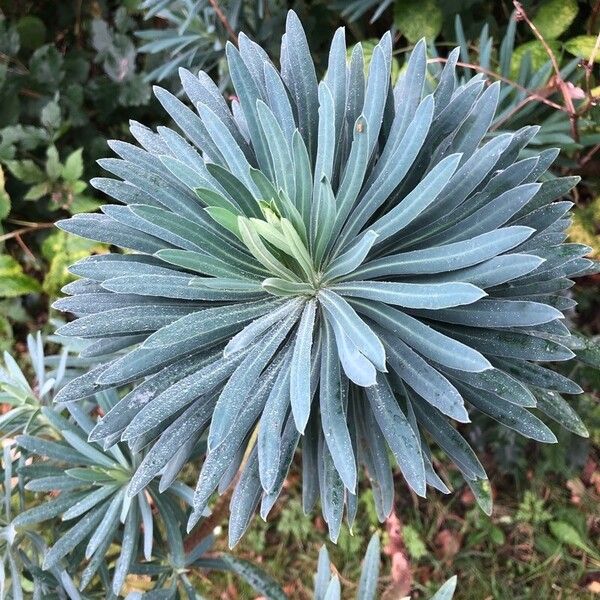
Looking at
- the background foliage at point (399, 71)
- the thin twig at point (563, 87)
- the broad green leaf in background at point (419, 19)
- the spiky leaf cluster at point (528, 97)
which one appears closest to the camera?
the thin twig at point (563, 87)

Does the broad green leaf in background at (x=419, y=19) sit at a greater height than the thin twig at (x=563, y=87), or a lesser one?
greater

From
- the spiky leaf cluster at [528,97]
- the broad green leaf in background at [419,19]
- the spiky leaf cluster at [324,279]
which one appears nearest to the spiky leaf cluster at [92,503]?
the spiky leaf cluster at [324,279]

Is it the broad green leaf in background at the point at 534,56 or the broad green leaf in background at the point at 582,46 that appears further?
the broad green leaf in background at the point at 534,56

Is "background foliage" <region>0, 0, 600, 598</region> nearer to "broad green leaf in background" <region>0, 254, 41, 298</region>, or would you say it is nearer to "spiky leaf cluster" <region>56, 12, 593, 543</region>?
"broad green leaf in background" <region>0, 254, 41, 298</region>

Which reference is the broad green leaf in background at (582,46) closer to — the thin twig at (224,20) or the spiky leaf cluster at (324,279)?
the spiky leaf cluster at (324,279)

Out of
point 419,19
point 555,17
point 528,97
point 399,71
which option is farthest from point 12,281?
point 555,17

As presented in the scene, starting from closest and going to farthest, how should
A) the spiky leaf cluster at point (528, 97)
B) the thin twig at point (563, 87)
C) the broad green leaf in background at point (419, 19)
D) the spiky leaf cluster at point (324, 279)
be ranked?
1. the spiky leaf cluster at point (324, 279)
2. the thin twig at point (563, 87)
3. the spiky leaf cluster at point (528, 97)
4. the broad green leaf in background at point (419, 19)

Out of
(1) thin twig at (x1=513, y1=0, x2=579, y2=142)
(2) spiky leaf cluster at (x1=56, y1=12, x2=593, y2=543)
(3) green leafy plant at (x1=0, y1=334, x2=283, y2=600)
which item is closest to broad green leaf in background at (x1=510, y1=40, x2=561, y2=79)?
(1) thin twig at (x1=513, y1=0, x2=579, y2=142)

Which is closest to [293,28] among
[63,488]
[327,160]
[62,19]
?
[327,160]
